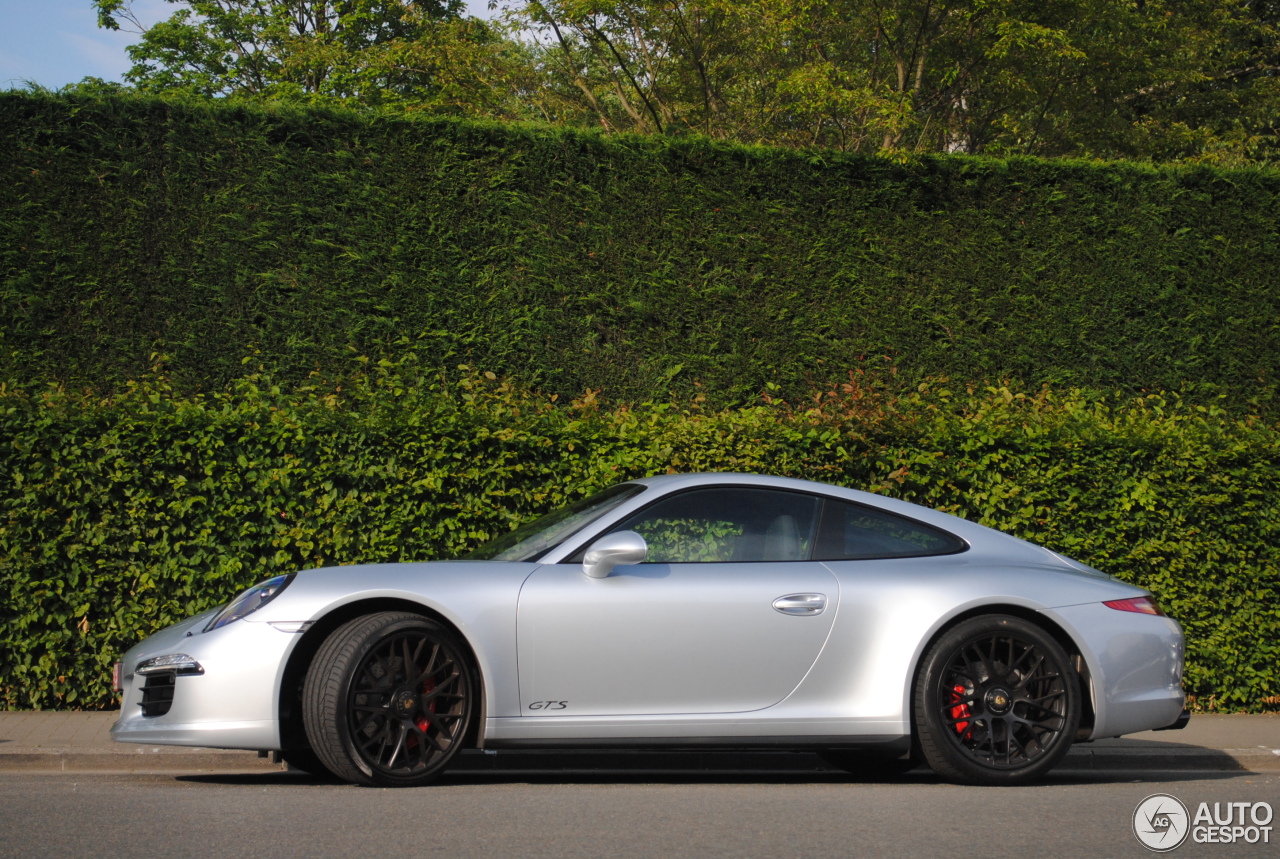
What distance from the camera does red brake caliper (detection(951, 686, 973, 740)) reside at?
17.3 ft

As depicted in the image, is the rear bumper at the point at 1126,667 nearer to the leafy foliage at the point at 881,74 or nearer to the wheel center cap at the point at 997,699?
the wheel center cap at the point at 997,699

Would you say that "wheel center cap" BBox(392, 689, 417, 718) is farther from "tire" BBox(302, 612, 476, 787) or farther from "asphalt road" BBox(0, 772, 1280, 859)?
"asphalt road" BBox(0, 772, 1280, 859)

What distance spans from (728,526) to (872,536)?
0.67m

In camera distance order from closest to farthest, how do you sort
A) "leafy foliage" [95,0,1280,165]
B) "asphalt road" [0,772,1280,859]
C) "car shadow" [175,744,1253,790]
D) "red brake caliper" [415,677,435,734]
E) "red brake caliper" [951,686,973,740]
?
"asphalt road" [0,772,1280,859] → "red brake caliper" [415,677,435,734] → "red brake caliper" [951,686,973,740] → "car shadow" [175,744,1253,790] → "leafy foliage" [95,0,1280,165]

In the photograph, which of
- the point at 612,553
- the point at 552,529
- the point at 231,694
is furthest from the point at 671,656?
the point at 231,694

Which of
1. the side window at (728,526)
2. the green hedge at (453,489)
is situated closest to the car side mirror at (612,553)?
the side window at (728,526)

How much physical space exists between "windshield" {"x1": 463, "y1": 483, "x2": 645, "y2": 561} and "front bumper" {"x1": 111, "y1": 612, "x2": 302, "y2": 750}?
3.49ft

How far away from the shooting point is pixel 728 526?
18.1ft

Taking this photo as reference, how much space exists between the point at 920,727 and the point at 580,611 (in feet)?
5.13

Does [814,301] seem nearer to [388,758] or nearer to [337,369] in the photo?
[337,369]

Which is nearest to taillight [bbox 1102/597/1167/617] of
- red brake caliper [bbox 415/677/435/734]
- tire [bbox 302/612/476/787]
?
tire [bbox 302/612/476/787]

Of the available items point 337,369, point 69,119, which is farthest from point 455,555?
point 69,119

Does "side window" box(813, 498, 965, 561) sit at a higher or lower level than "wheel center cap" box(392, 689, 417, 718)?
higher

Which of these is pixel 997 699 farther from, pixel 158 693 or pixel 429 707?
pixel 158 693
